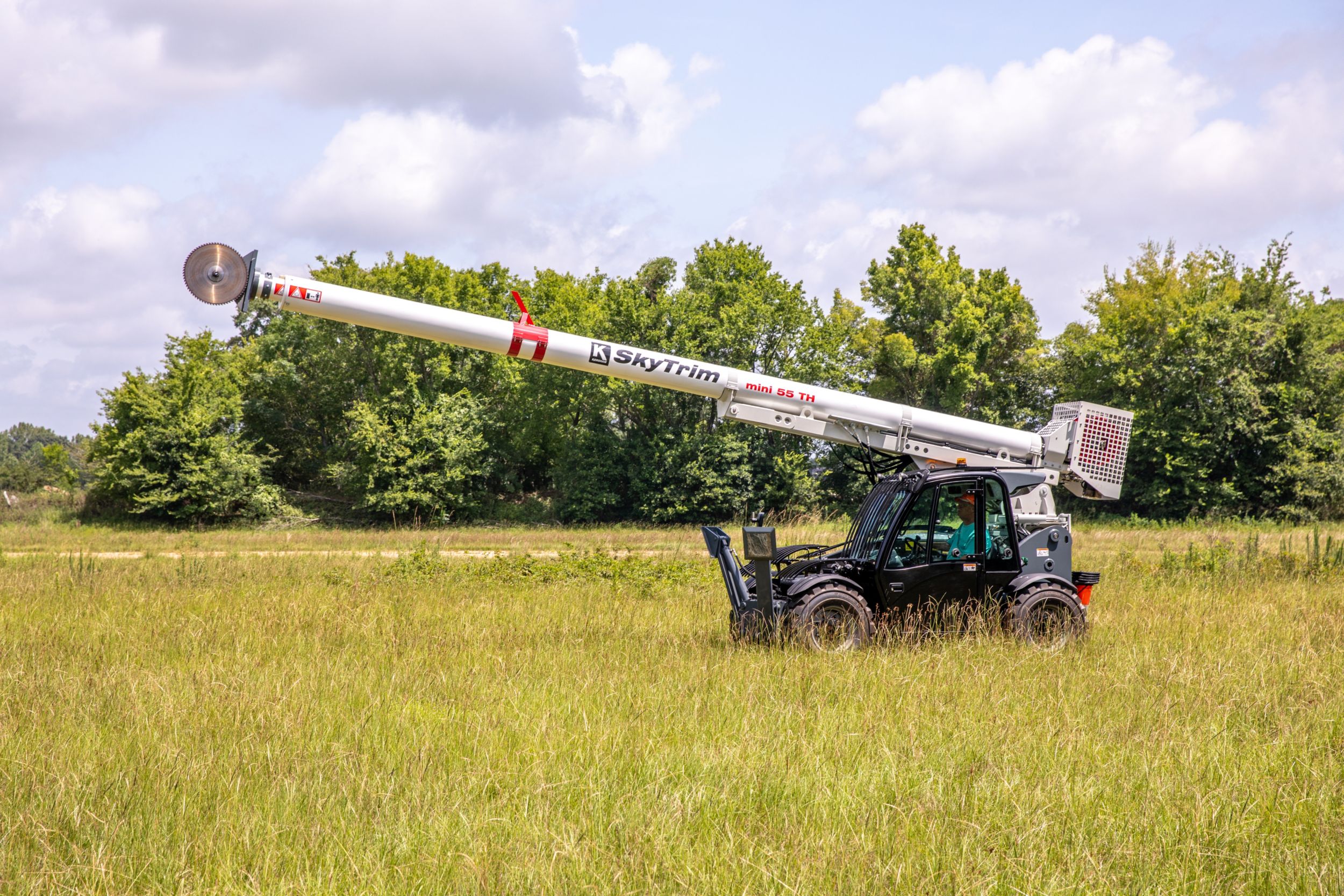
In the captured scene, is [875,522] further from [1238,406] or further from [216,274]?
[1238,406]

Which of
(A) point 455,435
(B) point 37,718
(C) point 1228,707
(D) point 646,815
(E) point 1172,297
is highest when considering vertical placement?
(E) point 1172,297

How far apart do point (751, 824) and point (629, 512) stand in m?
31.7

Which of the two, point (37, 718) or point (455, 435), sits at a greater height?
point (455, 435)

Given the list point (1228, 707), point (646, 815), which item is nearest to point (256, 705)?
point (646, 815)

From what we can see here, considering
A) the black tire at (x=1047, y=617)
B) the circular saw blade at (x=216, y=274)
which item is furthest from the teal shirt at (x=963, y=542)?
the circular saw blade at (x=216, y=274)

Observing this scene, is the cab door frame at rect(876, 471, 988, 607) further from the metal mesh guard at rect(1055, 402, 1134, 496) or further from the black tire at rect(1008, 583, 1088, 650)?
the metal mesh guard at rect(1055, 402, 1134, 496)

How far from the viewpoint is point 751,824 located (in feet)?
15.9

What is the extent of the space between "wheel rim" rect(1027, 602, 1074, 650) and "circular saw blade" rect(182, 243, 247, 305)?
30.0 feet

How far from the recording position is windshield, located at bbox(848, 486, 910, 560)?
32.0 ft

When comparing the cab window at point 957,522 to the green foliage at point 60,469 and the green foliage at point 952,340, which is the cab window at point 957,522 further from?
the green foliage at point 60,469

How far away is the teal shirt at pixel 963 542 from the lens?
9758 mm

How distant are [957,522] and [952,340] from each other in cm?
3015

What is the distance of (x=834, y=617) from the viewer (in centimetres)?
920

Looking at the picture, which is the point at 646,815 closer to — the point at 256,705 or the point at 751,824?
the point at 751,824
